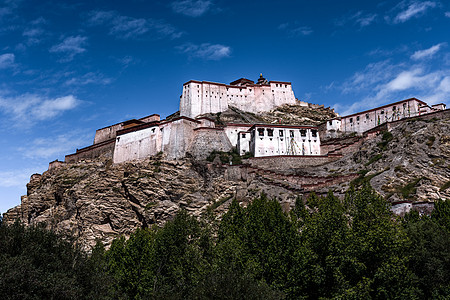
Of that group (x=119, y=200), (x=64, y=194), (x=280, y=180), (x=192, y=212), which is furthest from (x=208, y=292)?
(x=64, y=194)

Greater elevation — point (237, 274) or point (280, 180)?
point (280, 180)

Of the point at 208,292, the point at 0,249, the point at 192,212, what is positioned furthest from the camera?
the point at 192,212

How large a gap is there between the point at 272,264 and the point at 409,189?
22939 mm

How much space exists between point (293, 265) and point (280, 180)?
2761 centimetres

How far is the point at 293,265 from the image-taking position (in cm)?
2956

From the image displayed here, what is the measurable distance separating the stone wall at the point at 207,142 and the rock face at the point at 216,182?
9.39ft

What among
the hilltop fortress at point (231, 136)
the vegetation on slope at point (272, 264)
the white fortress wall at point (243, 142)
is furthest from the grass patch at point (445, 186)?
the white fortress wall at point (243, 142)

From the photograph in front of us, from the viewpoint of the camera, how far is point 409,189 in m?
46.2

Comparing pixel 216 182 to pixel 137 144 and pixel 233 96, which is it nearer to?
pixel 137 144

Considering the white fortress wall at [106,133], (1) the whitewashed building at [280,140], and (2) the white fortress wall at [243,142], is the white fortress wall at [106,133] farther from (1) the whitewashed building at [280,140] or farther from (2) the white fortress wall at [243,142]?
(1) the whitewashed building at [280,140]

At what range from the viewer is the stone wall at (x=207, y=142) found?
6588 centimetres

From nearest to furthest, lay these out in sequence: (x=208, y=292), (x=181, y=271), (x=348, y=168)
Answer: (x=208, y=292) < (x=181, y=271) < (x=348, y=168)

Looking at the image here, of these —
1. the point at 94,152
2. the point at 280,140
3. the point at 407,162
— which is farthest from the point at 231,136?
the point at 407,162

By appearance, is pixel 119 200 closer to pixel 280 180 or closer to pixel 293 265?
pixel 280 180
